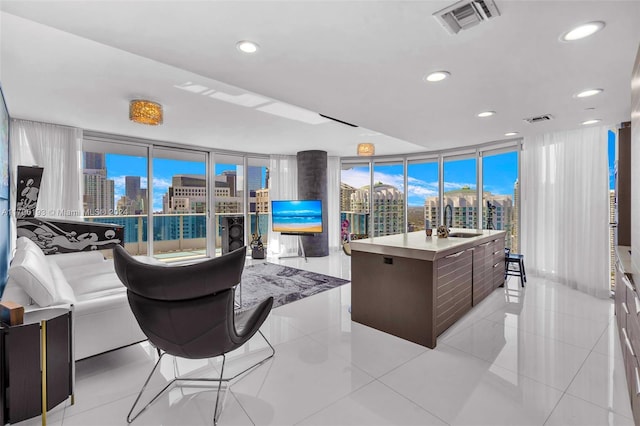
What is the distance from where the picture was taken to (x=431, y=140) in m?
5.13

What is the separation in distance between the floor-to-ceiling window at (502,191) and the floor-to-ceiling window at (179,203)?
614 centimetres

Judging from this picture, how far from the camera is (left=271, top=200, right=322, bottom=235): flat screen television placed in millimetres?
6852

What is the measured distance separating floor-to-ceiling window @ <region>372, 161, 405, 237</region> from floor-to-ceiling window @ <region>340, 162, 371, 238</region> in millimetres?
227

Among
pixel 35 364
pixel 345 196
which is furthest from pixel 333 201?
pixel 35 364

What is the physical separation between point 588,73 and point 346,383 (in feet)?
10.4

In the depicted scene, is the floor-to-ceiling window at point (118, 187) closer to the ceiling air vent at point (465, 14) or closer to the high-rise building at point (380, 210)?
the high-rise building at point (380, 210)

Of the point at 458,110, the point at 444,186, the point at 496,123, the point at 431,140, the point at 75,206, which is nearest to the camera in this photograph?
the point at 458,110

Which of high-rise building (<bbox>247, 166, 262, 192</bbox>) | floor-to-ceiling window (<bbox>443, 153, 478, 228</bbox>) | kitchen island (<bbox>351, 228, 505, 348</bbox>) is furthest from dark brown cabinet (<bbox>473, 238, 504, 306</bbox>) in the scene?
high-rise building (<bbox>247, 166, 262, 192</bbox>)

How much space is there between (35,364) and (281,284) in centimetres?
325

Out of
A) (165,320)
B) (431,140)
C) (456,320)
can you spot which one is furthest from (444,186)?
(165,320)

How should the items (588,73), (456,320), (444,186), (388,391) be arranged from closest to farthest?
1. (388,391)
2. (588,73)
3. (456,320)
4. (444,186)

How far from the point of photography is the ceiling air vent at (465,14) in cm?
159

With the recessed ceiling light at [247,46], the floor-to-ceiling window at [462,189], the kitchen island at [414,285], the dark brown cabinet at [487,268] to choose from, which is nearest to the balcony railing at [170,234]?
the kitchen island at [414,285]

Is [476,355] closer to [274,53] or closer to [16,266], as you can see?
[274,53]
